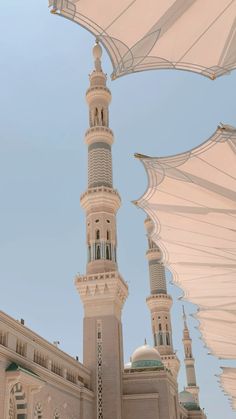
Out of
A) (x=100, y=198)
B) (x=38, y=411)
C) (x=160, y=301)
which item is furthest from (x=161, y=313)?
(x=38, y=411)

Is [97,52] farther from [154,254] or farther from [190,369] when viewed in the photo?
[190,369]

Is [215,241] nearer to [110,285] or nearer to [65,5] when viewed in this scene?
[65,5]

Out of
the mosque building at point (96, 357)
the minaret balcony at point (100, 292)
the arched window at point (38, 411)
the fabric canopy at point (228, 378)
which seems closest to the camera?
the mosque building at point (96, 357)

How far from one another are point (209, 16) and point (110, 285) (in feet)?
84.1

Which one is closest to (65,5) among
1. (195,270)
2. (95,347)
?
(195,270)

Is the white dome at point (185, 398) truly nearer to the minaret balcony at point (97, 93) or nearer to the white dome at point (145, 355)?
the white dome at point (145, 355)

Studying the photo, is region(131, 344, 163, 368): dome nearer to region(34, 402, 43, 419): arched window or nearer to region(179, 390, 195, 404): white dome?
region(34, 402, 43, 419): arched window

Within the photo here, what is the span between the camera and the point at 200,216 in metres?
16.2

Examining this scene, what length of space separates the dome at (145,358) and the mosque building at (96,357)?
0.07 meters

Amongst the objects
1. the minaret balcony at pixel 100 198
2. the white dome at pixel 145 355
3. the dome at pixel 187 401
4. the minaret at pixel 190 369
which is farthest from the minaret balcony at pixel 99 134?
the minaret at pixel 190 369

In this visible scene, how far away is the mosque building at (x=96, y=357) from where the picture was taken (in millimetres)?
22144

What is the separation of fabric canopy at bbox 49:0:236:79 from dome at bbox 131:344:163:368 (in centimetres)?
2833

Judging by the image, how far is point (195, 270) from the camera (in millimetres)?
20422

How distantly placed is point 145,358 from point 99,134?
632 inches
